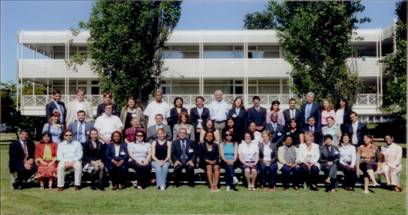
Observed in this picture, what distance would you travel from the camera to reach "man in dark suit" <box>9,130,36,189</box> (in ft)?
37.0

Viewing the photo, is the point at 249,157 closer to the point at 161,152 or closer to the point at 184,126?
the point at 184,126

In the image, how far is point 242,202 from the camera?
9547 millimetres

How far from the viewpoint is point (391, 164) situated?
39.2 feet

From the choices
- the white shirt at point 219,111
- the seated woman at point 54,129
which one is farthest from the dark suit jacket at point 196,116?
the seated woman at point 54,129

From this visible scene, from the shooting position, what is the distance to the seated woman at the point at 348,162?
1162 cm

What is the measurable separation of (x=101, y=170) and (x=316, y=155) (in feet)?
15.7

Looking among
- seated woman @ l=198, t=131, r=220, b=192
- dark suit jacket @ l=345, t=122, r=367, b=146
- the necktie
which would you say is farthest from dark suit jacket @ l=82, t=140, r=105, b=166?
dark suit jacket @ l=345, t=122, r=367, b=146

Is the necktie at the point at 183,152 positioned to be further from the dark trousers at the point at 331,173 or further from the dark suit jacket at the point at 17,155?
the dark suit jacket at the point at 17,155

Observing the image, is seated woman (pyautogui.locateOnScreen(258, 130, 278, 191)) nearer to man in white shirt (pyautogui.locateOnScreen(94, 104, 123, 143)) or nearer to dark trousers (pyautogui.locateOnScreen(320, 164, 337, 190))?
dark trousers (pyautogui.locateOnScreen(320, 164, 337, 190))

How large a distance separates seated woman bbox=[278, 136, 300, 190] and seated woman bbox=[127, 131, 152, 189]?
2.97 m

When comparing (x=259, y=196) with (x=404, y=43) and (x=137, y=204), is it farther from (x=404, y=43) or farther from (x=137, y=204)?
(x=404, y=43)

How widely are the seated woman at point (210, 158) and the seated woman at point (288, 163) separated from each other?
1468 millimetres

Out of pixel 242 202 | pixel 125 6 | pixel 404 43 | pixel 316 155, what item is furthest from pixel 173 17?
pixel 242 202

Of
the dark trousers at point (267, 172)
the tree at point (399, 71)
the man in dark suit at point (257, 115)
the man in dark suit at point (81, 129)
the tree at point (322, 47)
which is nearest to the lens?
the dark trousers at point (267, 172)
